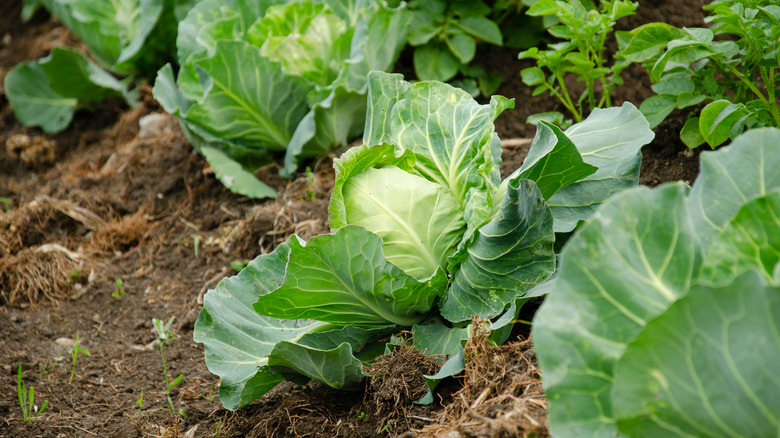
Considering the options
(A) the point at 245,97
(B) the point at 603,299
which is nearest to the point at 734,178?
(B) the point at 603,299

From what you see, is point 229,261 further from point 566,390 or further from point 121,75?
point 121,75

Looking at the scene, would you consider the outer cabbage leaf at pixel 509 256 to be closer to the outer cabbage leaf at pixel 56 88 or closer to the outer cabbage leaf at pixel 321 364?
the outer cabbage leaf at pixel 321 364

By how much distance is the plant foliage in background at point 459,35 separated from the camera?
11.7 ft

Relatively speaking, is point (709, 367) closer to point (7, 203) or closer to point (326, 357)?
point (326, 357)

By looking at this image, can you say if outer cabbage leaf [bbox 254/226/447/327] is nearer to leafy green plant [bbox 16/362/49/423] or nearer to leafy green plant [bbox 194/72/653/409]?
leafy green plant [bbox 194/72/653/409]

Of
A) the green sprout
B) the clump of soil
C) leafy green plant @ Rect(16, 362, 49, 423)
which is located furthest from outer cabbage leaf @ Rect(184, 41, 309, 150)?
the clump of soil

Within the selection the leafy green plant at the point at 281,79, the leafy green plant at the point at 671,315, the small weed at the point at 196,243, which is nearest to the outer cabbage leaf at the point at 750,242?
the leafy green plant at the point at 671,315

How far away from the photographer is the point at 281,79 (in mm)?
3389

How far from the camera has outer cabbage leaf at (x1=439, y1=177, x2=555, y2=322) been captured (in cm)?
193

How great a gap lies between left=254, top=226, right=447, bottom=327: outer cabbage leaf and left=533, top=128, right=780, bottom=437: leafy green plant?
29.2 inches

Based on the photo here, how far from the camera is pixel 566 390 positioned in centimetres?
131

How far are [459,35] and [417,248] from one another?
1.83 meters

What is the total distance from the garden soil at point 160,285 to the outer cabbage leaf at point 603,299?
0.85 ft

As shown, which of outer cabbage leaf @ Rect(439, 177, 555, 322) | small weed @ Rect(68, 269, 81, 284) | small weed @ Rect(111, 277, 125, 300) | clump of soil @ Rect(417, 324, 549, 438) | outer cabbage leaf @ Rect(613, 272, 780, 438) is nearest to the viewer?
outer cabbage leaf @ Rect(613, 272, 780, 438)
